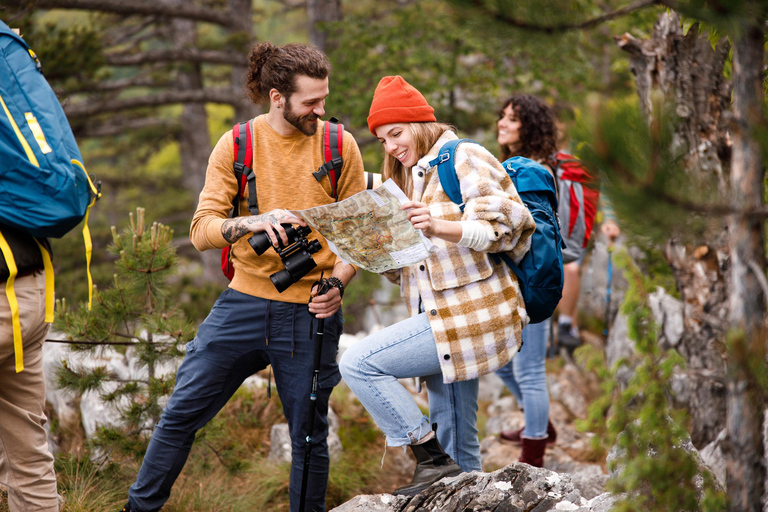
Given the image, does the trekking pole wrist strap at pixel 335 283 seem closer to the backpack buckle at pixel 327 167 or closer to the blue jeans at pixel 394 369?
the blue jeans at pixel 394 369

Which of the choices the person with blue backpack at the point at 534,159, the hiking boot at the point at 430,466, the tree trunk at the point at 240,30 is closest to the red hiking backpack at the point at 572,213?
the person with blue backpack at the point at 534,159

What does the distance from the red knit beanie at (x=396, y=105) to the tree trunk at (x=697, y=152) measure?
2.31 meters

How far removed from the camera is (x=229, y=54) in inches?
365

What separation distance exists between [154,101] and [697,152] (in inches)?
298

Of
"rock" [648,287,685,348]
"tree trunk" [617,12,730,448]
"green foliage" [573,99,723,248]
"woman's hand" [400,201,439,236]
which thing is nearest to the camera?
"green foliage" [573,99,723,248]

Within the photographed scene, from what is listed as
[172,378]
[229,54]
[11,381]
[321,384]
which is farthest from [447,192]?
[229,54]

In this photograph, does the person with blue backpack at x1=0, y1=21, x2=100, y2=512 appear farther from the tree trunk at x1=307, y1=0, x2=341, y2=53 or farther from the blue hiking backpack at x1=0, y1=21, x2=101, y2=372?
the tree trunk at x1=307, y1=0, x2=341, y2=53

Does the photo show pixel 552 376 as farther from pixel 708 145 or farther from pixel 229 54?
pixel 229 54

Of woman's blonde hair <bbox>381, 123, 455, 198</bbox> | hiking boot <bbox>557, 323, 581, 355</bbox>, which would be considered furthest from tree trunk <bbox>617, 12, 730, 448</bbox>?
woman's blonde hair <bbox>381, 123, 455, 198</bbox>

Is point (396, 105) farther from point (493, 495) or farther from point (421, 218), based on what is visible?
point (493, 495)

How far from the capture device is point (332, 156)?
9.92 feet

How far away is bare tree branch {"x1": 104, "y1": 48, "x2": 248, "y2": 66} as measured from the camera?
8.59m

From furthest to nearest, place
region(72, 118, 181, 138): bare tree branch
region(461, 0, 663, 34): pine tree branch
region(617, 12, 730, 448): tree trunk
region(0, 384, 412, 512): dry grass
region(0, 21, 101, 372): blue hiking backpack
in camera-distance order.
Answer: region(72, 118, 181, 138): bare tree branch, region(617, 12, 730, 448): tree trunk, region(0, 384, 412, 512): dry grass, region(0, 21, 101, 372): blue hiking backpack, region(461, 0, 663, 34): pine tree branch

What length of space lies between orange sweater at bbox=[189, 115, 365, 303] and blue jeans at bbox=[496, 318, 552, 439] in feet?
5.51
